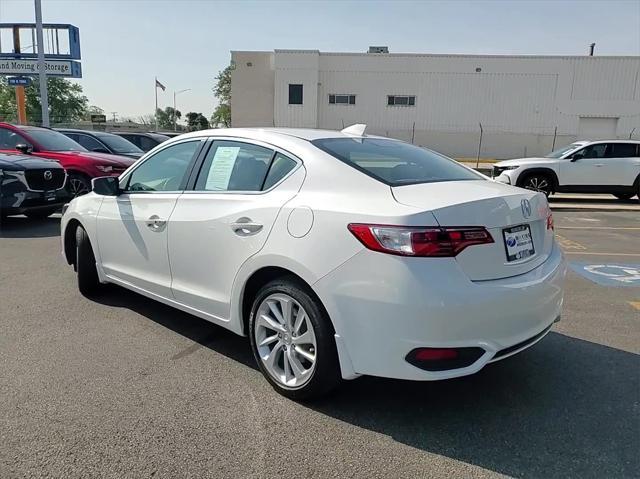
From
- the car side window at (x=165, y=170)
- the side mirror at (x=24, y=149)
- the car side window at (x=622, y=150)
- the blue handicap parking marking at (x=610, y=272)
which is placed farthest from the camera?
the car side window at (x=622, y=150)

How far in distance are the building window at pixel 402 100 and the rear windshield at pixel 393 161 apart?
3051cm

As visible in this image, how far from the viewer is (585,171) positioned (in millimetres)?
13492

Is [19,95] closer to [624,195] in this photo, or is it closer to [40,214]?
[40,214]

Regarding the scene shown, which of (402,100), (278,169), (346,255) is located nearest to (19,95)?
(402,100)

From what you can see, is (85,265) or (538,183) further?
(538,183)

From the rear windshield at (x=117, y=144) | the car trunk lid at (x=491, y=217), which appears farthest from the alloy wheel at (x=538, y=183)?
the car trunk lid at (x=491, y=217)

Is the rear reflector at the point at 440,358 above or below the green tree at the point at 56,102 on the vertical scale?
below

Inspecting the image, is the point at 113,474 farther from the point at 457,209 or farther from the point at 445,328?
the point at 457,209

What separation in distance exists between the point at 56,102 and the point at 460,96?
5943 centimetres

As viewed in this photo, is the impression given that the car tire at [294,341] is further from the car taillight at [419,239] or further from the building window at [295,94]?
the building window at [295,94]

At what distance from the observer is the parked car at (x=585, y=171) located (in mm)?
13430

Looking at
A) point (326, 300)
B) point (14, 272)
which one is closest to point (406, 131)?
point (14, 272)

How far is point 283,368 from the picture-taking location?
3.11 m

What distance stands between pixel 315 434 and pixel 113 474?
3.33 feet
